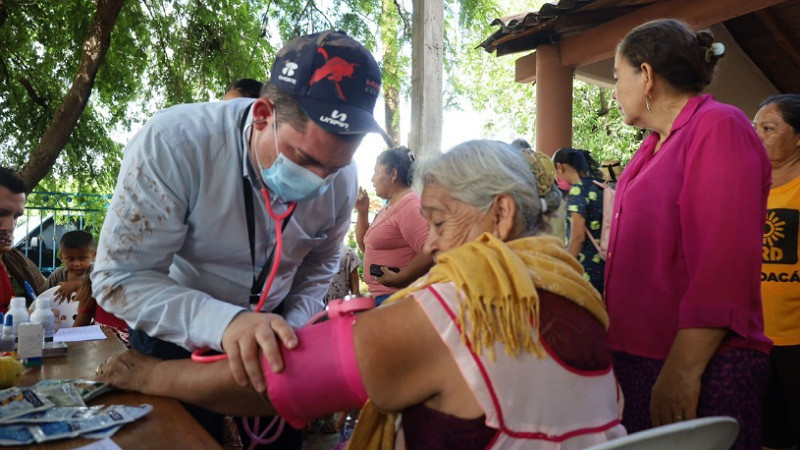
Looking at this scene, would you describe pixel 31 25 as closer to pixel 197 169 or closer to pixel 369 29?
pixel 369 29

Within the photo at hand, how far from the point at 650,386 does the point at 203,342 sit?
1.21 m

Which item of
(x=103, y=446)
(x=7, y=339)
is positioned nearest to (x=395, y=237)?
(x=7, y=339)

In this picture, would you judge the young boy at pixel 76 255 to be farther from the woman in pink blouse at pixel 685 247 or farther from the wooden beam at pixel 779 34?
the wooden beam at pixel 779 34

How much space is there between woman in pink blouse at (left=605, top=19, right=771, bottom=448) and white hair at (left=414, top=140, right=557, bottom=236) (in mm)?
460

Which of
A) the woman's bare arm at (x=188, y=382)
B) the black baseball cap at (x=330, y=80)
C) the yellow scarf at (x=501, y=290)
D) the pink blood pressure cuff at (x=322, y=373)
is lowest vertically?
the woman's bare arm at (x=188, y=382)

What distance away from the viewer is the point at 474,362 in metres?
1.16

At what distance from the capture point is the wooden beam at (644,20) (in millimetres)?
4281

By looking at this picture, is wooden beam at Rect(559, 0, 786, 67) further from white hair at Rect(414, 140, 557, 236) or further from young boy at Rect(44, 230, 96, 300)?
young boy at Rect(44, 230, 96, 300)

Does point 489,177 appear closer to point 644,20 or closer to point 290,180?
point 290,180

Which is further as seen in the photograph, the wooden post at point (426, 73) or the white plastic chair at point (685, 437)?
the wooden post at point (426, 73)

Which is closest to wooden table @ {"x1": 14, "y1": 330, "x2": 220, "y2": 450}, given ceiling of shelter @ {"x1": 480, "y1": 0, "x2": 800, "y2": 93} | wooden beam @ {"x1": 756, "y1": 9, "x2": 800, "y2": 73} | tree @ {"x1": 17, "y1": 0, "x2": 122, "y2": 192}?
ceiling of shelter @ {"x1": 480, "y1": 0, "x2": 800, "y2": 93}

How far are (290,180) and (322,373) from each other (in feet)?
1.97

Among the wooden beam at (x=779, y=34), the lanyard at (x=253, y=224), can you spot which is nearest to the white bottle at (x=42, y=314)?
the lanyard at (x=253, y=224)

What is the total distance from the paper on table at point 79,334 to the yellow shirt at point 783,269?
2.79 metres
